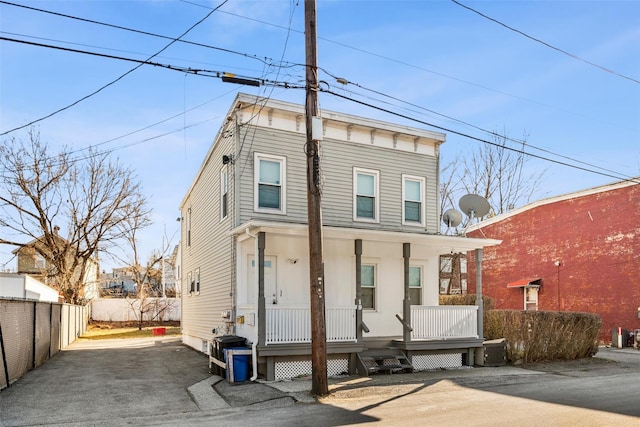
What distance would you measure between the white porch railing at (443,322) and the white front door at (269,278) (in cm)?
362

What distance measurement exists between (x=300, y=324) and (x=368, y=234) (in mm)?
2827

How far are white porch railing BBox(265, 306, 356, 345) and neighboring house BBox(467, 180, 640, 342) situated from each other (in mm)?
14390

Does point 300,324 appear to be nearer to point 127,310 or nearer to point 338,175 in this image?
point 338,175

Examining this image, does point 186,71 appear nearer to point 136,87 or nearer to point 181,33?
point 181,33

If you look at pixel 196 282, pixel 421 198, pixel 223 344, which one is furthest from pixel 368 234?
pixel 196 282

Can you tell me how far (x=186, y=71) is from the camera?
10875 mm

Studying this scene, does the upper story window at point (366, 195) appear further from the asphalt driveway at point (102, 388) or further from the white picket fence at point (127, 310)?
the white picket fence at point (127, 310)

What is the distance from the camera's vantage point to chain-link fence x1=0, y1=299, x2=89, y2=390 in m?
11.9

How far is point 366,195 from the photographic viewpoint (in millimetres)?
16734

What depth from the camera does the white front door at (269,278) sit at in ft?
48.3

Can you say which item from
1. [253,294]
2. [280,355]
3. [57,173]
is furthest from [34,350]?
[57,173]

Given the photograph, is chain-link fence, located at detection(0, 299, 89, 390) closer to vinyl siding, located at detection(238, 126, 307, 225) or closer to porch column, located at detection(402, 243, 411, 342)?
vinyl siding, located at detection(238, 126, 307, 225)

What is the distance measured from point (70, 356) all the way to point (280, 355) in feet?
32.9

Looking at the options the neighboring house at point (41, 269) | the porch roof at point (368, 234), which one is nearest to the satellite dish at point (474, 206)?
the porch roof at point (368, 234)
